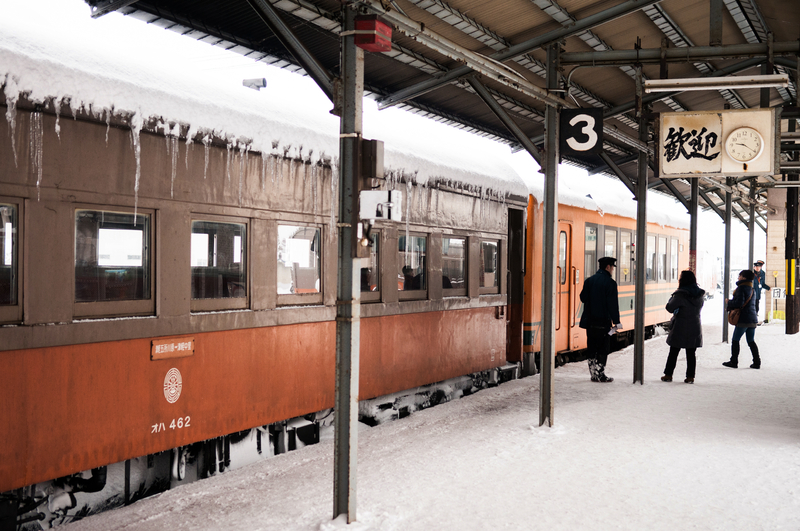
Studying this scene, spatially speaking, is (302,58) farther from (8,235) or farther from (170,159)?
(8,235)

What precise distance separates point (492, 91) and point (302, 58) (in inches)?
187

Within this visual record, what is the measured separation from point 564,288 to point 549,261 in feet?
12.8

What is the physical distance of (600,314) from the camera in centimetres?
914

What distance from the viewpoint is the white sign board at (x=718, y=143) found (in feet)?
25.5

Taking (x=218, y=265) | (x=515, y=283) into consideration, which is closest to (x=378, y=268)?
(x=218, y=265)

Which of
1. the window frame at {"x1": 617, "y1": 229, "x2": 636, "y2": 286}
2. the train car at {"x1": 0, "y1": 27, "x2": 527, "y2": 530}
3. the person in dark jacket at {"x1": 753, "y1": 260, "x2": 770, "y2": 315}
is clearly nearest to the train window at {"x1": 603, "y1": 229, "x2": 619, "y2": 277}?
the window frame at {"x1": 617, "y1": 229, "x2": 636, "y2": 286}

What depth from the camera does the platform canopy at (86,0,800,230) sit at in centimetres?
650

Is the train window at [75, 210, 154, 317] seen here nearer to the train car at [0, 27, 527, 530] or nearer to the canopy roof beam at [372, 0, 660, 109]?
the train car at [0, 27, 527, 530]

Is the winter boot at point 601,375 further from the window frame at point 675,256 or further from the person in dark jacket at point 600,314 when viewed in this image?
the window frame at point 675,256

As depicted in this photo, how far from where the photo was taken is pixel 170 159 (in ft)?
14.6

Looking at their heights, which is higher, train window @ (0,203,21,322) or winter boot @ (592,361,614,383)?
train window @ (0,203,21,322)

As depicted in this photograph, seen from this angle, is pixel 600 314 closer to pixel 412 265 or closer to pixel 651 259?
pixel 412 265

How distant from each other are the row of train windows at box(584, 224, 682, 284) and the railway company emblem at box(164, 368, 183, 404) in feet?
26.0

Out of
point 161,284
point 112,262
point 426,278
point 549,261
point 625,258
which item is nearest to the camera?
point 112,262
